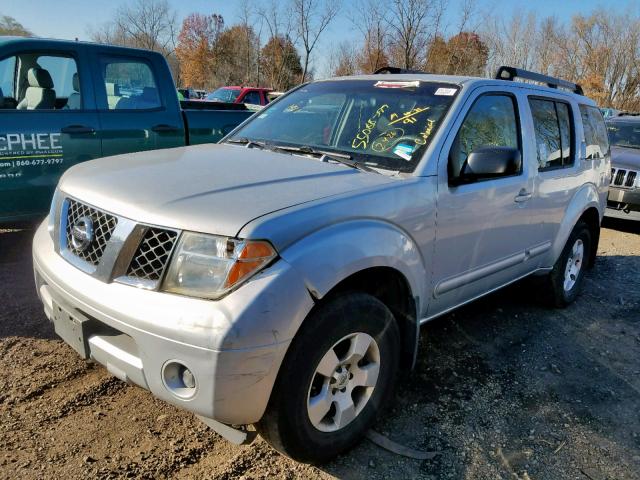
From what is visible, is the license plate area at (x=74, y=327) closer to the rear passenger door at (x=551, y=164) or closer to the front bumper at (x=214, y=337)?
the front bumper at (x=214, y=337)

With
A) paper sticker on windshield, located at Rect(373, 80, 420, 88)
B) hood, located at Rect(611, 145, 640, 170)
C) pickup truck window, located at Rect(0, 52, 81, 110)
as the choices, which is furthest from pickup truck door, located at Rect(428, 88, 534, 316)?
hood, located at Rect(611, 145, 640, 170)

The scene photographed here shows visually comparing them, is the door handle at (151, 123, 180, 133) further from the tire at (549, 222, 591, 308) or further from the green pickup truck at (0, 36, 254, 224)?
the tire at (549, 222, 591, 308)

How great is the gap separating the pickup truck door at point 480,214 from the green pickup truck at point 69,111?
3410mm

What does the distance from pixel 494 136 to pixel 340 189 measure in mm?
Answer: 1469

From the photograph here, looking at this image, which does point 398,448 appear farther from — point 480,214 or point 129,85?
point 129,85

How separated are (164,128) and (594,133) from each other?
13.5 ft

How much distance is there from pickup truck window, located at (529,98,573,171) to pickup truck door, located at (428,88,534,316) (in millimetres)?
262

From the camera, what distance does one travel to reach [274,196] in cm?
226

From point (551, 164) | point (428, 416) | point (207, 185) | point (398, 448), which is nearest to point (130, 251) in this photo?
point (207, 185)

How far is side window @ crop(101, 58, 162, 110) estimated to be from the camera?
514 cm

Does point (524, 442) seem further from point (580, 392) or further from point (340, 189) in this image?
point (340, 189)

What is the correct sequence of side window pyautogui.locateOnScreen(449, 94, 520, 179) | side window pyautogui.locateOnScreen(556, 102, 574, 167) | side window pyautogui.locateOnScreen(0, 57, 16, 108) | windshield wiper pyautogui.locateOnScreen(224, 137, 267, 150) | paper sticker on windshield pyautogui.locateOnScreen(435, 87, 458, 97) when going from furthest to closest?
side window pyautogui.locateOnScreen(0, 57, 16, 108) < side window pyautogui.locateOnScreen(556, 102, 574, 167) < windshield wiper pyautogui.locateOnScreen(224, 137, 267, 150) < paper sticker on windshield pyautogui.locateOnScreen(435, 87, 458, 97) < side window pyautogui.locateOnScreen(449, 94, 520, 179)

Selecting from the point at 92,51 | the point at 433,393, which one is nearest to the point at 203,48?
the point at 92,51

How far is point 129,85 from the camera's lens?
5.38 meters
